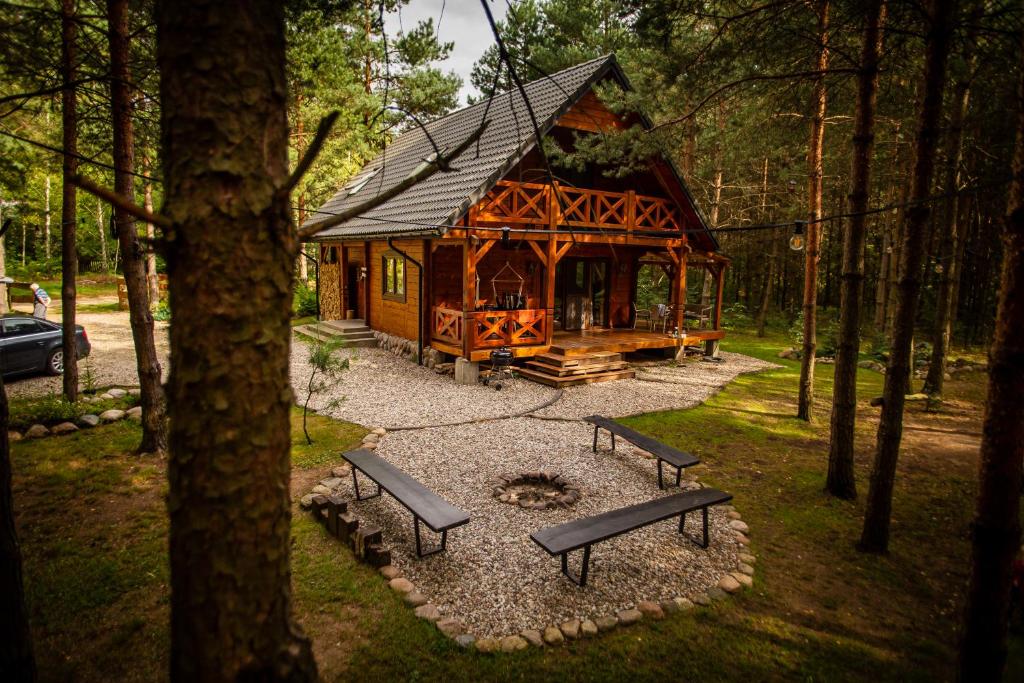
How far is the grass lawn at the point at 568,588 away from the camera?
3693 millimetres

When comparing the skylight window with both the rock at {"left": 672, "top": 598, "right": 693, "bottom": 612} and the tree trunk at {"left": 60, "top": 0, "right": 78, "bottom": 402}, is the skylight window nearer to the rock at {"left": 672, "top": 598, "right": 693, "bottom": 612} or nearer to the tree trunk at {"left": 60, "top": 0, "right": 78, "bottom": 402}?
the tree trunk at {"left": 60, "top": 0, "right": 78, "bottom": 402}

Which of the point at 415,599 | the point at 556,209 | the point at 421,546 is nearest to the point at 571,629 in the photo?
the point at 415,599

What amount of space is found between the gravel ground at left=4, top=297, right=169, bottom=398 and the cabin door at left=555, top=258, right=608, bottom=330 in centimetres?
1017

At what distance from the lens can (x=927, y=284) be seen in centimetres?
2184

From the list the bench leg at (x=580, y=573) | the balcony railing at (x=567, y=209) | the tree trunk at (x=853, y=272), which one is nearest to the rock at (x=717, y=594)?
the bench leg at (x=580, y=573)

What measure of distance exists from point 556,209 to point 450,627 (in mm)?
10223

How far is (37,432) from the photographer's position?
7.50 meters

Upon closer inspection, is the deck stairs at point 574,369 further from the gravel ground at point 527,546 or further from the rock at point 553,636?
the rock at point 553,636

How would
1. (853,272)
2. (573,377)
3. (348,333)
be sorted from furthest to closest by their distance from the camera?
(348,333), (573,377), (853,272)

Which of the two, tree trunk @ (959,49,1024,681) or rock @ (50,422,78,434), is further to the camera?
rock @ (50,422,78,434)

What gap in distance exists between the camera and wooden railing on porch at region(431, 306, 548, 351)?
1185 cm

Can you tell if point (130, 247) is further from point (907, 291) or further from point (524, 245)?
point (524, 245)

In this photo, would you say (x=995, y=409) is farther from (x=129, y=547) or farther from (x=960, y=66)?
(x=129, y=547)

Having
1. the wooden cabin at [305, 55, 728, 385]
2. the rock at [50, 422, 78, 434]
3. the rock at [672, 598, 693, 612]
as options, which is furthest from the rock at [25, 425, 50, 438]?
the rock at [672, 598, 693, 612]
